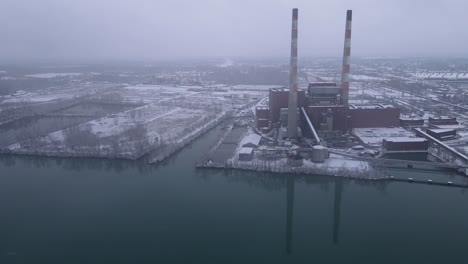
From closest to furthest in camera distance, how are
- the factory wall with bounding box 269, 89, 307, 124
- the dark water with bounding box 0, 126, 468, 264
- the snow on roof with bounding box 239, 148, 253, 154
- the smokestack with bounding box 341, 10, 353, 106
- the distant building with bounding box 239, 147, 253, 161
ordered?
1. the dark water with bounding box 0, 126, 468, 264
2. the distant building with bounding box 239, 147, 253, 161
3. the snow on roof with bounding box 239, 148, 253, 154
4. the smokestack with bounding box 341, 10, 353, 106
5. the factory wall with bounding box 269, 89, 307, 124

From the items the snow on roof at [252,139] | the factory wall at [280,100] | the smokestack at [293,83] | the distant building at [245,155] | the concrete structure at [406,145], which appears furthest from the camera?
the factory wall at [280,100]

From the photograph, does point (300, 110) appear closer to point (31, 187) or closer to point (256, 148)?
point (256, 148)

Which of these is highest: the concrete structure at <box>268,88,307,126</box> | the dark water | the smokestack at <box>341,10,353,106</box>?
the smokestack at <box>341,10,353,106</box>

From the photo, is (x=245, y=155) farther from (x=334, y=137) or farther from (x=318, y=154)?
(x=334, y=137)

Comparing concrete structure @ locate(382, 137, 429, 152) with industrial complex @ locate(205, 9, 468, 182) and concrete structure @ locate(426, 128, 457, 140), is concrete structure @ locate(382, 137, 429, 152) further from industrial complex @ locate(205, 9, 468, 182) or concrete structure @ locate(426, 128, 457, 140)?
concrete structure @ locate(426, 128, 457, 140)

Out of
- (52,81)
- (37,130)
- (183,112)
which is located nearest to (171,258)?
(37,130)

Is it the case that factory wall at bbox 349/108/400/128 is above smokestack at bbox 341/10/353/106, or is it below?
below

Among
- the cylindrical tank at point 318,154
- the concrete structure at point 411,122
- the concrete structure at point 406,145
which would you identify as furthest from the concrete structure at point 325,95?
the cylindrical tank at point 318,154

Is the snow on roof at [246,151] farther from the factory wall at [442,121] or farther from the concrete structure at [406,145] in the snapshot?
the factory wall at [442,121]

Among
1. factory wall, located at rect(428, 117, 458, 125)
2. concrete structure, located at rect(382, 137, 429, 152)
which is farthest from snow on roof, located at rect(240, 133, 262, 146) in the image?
factory wall, located at rect(428, 117, 458, 125)
